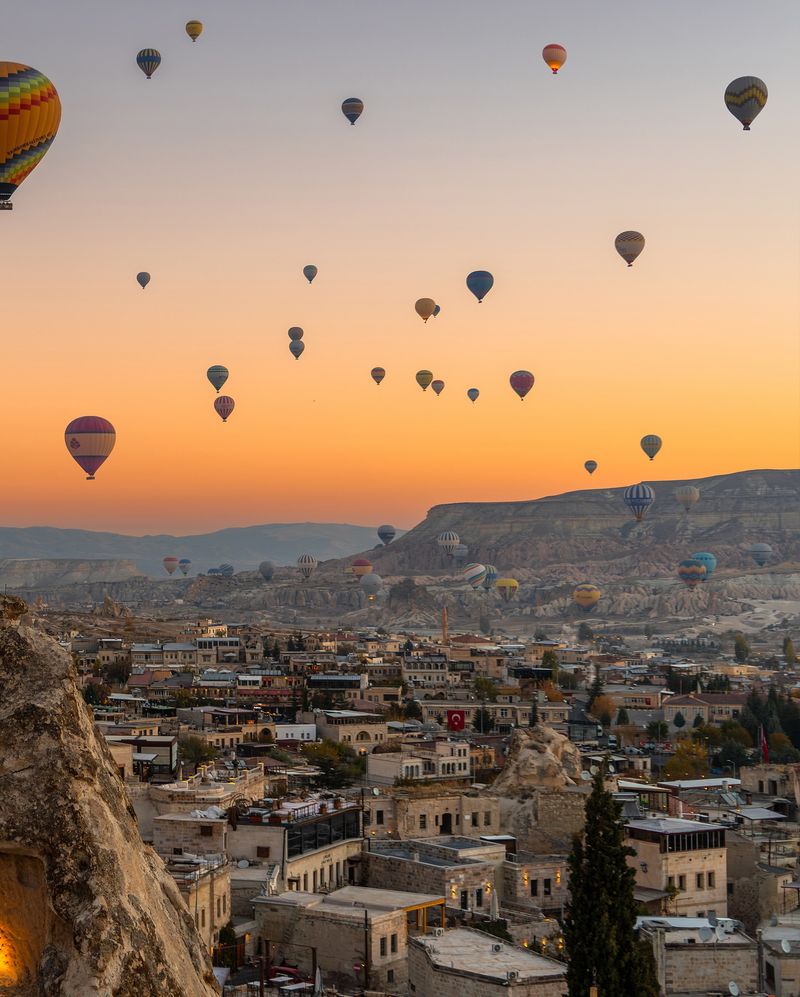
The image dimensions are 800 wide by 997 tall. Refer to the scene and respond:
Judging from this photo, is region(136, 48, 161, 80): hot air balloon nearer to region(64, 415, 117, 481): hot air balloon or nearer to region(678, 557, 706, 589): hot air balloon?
region(64, 415, 117, 481): hot air balloon

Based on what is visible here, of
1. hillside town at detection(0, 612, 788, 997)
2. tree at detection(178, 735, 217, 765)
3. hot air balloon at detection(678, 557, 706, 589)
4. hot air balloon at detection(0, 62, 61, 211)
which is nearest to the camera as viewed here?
hillside town at detection(0, 612, 788, 997)

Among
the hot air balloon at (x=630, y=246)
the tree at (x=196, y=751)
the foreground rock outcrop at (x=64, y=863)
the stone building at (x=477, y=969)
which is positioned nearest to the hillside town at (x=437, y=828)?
the stone building at (x=477, y=969)

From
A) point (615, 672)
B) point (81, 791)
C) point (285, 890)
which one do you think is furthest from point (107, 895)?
point (615, 672)

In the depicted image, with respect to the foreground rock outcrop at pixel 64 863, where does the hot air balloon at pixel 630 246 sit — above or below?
above

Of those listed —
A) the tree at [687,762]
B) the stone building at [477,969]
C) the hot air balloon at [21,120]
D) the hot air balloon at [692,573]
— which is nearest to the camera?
the stone building at [477,969]

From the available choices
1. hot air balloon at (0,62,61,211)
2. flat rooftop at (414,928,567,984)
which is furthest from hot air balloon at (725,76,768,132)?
flat rooftop at (414,928,567,984)

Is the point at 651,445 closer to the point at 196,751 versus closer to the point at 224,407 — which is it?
the point at 224,407

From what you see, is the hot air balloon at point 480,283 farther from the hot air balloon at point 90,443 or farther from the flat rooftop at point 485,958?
the flat rooftop at point 485,958
